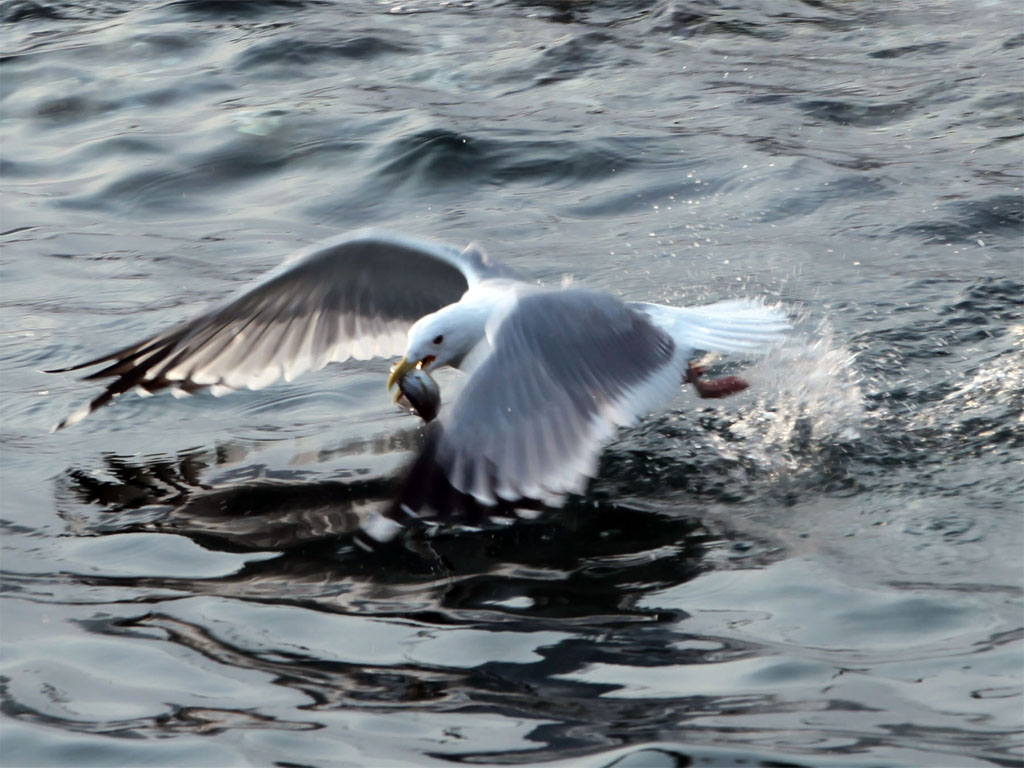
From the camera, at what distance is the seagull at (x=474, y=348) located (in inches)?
158

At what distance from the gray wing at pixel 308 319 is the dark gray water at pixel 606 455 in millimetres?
179

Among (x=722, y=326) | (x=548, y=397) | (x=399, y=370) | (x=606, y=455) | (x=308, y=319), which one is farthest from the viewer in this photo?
(x=308, y=319)

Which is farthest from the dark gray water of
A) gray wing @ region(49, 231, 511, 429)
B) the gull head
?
the gull head

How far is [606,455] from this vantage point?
5.04 metres

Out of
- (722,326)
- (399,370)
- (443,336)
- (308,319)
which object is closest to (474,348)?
(443,336)

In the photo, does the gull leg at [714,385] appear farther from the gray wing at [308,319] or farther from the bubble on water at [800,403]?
the gray wing at [308,319]

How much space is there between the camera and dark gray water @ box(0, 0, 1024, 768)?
11.2 feet

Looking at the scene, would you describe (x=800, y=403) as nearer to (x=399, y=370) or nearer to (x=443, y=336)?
(x=443, y=336)

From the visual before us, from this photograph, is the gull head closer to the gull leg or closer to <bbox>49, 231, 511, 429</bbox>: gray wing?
<bbox>49, 231, 511, 429</bbox>: gray wing

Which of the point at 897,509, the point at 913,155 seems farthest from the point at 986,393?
the point at 913,155

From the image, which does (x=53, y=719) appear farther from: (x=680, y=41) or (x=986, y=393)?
(x=680, y=41)

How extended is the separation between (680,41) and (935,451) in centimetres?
604

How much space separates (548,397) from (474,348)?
0.63 m

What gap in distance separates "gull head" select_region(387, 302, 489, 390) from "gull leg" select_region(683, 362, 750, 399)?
34.8 inches
